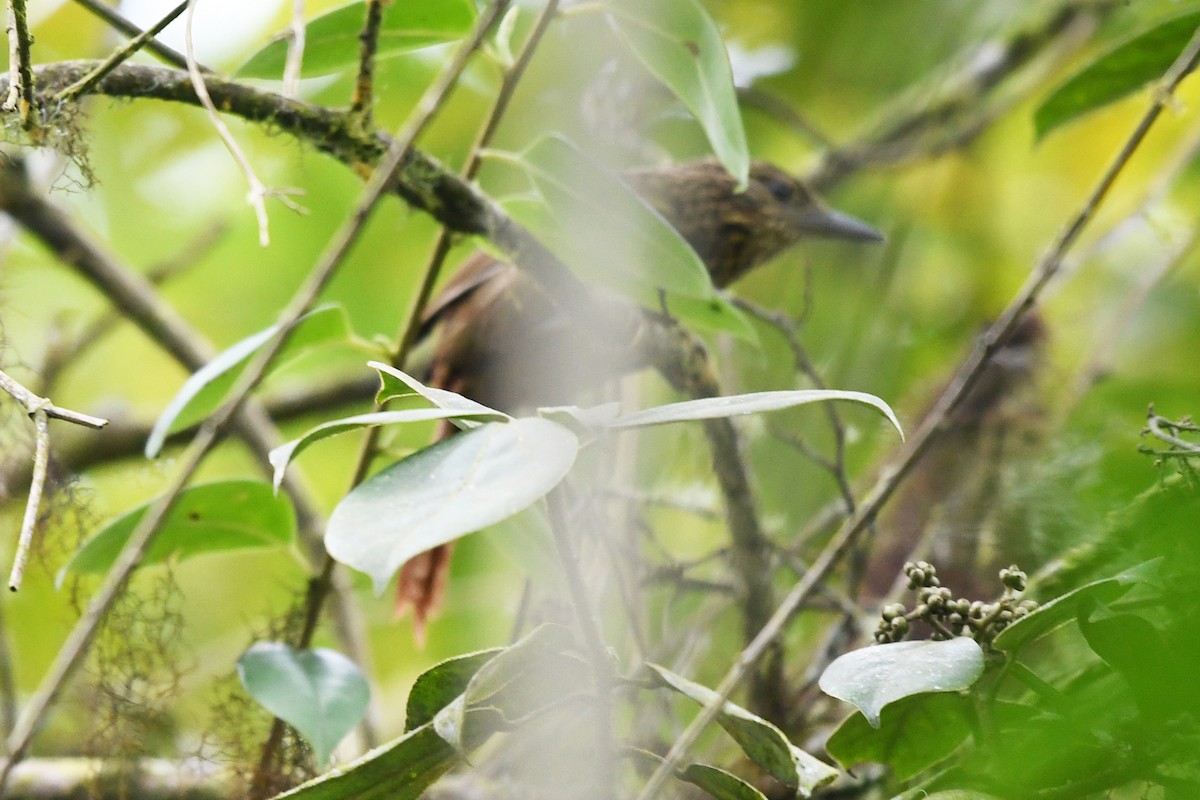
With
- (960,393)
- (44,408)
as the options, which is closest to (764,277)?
(960,393)

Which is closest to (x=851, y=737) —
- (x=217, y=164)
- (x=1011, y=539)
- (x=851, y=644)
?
(x=851, y=644)

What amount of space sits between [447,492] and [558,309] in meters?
0.98

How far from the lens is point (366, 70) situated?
1.12 metres

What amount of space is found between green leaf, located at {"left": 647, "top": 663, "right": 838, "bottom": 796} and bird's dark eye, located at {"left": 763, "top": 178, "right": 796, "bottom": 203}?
176 cm

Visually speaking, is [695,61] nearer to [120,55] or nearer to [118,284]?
[120,55]

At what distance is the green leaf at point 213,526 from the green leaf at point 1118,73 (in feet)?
3.58

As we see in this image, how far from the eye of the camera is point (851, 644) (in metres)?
1.66

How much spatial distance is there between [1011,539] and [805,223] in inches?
36.7

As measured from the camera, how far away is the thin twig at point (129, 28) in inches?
42.6

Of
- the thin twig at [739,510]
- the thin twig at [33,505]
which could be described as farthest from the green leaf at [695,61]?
the thin twig at [33,505]

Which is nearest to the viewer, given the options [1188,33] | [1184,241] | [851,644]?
[1188,33]

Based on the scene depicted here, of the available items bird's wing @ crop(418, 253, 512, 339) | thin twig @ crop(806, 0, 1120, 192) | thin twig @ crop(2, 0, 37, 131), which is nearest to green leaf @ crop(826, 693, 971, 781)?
thin twig @ crop(2, 0, 37, 131)

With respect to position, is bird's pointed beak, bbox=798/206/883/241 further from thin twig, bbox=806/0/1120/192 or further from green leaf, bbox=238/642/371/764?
green leaf, bbox=238/642/371/764

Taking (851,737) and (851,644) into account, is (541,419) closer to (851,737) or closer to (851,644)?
(851,737)
